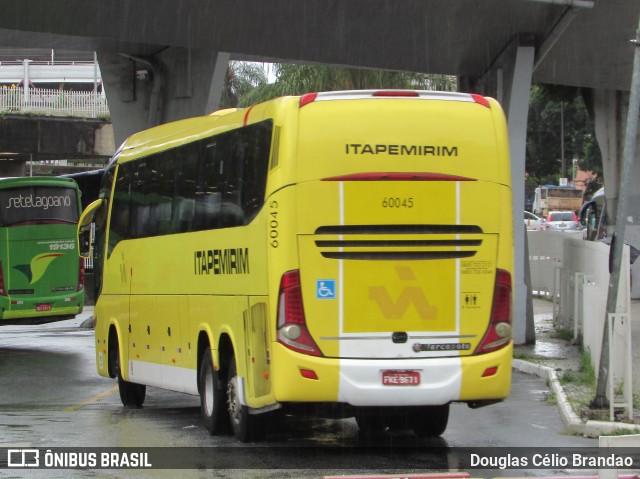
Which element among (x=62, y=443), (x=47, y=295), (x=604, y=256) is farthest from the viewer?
(x=47, y=295)

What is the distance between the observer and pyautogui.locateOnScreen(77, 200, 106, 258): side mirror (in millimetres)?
16970

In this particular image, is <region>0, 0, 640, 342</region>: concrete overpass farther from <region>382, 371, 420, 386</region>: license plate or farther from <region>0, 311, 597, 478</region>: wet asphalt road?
<region>382, 371, 420, 386</region>: license plate

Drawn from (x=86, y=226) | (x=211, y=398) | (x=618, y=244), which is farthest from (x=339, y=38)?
(x=211, y=398)

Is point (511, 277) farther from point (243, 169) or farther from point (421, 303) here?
point (243, 169)

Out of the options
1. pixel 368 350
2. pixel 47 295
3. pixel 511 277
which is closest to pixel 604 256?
pixel 511 277

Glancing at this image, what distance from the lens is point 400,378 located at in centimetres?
1045

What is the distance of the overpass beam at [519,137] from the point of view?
22.0 m

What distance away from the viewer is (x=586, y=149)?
268 feet

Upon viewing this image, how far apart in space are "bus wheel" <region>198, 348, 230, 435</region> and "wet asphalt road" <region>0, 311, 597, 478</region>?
18 cm

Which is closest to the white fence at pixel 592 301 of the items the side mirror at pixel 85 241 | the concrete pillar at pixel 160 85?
the side mirror at pixel 85 241

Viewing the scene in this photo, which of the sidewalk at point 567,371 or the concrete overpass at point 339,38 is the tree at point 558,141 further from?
the concrete overpass at point 339,38

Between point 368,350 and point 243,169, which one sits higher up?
point 243,169

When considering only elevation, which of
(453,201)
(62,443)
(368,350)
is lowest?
(62,443)

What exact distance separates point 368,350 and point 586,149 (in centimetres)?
7390
